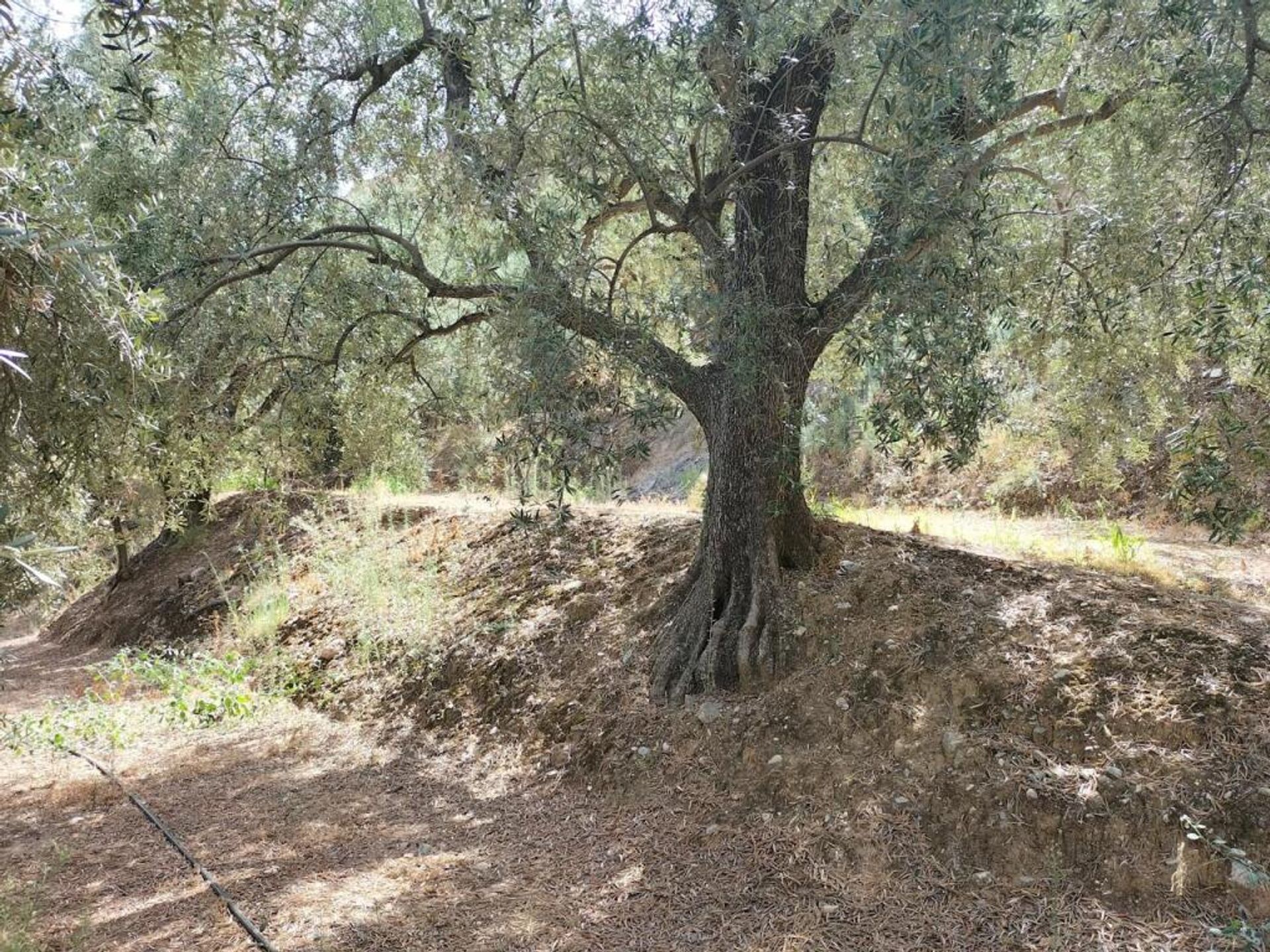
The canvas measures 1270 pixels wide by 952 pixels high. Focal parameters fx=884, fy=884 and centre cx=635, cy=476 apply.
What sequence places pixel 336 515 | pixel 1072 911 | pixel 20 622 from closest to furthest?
pixel 1072 911, pixel 336 515, pixel 20 622

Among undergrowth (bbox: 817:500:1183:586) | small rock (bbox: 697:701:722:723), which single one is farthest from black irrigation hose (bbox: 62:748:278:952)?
undergrowth (bbox: 817:500:1183:586)

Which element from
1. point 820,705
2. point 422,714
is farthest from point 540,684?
point 820,705

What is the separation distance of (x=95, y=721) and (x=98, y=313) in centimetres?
512

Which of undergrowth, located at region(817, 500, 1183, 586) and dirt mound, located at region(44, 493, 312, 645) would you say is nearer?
undergrowth, located at region(817, 500, 1183, 586)

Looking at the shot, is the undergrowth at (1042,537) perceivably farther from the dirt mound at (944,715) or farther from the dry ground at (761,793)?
the dirt mound at (944,715)

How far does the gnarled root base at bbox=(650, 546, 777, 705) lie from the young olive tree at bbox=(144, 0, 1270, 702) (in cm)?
2

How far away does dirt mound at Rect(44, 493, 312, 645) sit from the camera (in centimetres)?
1129

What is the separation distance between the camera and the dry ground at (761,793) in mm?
3840

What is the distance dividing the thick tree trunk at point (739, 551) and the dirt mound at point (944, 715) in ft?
0.55

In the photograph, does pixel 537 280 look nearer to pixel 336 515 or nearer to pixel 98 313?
pixel 98 313

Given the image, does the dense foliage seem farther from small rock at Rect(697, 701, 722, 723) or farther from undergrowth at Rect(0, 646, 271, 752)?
undergrowth at Rect(0, 646, 271, 752)

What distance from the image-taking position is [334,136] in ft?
22.2


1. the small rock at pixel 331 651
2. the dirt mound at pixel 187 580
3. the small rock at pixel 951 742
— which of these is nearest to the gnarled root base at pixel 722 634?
the small rock at pixel 951 742

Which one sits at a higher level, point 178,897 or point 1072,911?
point 1072,911
